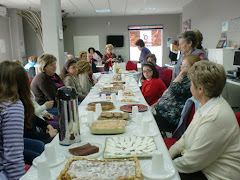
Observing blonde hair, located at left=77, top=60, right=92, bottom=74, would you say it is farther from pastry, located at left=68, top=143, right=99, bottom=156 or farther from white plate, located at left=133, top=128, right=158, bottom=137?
pastry, located at left=68, top=143, right=99, bottom=156

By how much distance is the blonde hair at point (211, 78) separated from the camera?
4.40 ft

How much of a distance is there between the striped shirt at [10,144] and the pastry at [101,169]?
37cm

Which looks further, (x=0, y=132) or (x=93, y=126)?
(x=93, y=126)

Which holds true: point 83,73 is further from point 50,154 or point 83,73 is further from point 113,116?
point 50,154

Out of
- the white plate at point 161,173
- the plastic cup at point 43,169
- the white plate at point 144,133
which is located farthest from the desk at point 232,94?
the plastic cup at point 43,169

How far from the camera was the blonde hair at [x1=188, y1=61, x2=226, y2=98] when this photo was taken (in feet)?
4.40

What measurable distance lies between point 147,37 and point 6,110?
32.0 ft

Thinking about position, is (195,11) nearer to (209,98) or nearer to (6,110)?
(209,98)

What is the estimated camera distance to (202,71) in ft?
4.48

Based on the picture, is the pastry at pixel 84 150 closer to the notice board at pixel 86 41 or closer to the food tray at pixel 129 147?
the food tray at pixel 129 147

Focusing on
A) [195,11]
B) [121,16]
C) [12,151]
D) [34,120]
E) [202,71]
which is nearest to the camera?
[12,151]

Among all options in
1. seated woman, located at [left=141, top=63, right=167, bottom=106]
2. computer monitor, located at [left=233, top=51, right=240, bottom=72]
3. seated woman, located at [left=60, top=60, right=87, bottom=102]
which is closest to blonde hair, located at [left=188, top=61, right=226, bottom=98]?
seated woman, located at [left=141, top=63, right=167, bottom=106]

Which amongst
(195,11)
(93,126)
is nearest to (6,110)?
(93,126)

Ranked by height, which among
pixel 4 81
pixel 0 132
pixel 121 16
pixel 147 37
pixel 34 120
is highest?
pixel 121 16
